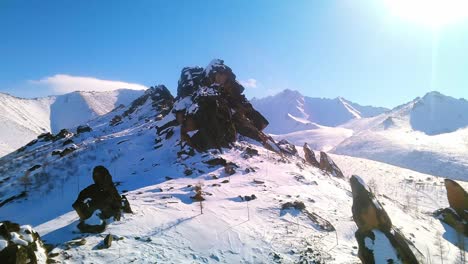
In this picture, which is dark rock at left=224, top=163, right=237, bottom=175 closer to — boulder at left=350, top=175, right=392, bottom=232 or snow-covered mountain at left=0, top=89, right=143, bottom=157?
boulder at left=350, top=175, right=392, bottom=232

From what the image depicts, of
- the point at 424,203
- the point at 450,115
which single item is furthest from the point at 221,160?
the point at 450,115

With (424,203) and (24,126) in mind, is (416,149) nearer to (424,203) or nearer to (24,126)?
(424,203)

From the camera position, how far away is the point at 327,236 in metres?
16.2

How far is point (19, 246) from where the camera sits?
9.38 m

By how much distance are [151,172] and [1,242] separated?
56.9 feet

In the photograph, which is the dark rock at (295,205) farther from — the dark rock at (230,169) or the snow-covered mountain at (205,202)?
the dark rock at (230,169)

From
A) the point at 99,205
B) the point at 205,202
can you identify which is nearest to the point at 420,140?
the point at 205,202

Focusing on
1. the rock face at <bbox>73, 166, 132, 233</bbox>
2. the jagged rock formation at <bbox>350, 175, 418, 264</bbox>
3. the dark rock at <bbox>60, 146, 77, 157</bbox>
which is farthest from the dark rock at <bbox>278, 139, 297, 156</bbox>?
the rock face at <bbox>73, 166, 132, 233</bbox>

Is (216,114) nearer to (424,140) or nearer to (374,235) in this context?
(374,235)

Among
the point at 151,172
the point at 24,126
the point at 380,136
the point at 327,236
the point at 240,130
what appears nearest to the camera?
the point at 327,236

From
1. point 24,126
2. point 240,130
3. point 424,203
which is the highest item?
point 24,126

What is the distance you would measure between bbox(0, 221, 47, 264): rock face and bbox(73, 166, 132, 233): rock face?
307 cm

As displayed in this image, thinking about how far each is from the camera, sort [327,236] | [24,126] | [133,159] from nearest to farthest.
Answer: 1. [327,236]
2. [133,159]
3. [24,126]

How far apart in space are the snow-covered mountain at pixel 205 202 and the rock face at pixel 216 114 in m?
0.15
